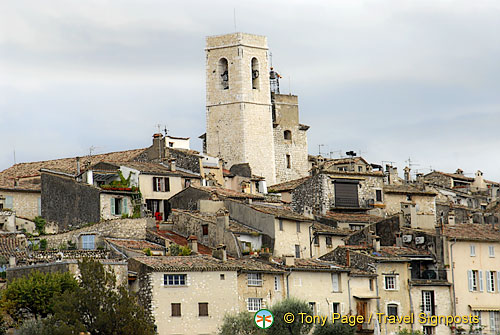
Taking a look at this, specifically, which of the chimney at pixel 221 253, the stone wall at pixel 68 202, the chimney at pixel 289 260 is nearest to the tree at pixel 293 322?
the chimney at pixel 221 253

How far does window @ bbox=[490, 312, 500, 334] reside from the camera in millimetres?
82375

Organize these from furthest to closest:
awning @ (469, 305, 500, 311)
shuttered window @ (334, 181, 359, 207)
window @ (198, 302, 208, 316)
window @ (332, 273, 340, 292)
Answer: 1. shuttered window @ (334, 181, 359, 207)
2. awning @ (469, 305, 500, 311)
3. window @ (332, 273, 340, 292)
4. window @ (198, 302, 208, 316)

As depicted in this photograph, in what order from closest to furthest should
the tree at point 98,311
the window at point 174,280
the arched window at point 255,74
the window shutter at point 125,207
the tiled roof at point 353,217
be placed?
the tree at point 98,311
the window at point 174,280
the window shutter at point 125,207
the tiled roof at point 353,217
the arched window at point 255,74

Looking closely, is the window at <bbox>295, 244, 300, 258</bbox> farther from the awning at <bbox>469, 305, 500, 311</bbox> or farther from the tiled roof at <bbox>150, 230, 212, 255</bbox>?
the awning at <bbox>469, 305, 500, 311</bbox>

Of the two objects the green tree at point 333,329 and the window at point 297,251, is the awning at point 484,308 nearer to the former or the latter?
the window at point 297,251

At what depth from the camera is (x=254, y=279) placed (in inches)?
2891

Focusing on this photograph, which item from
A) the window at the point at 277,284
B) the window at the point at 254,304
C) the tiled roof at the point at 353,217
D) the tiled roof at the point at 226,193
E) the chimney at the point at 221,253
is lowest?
the window at the point at 254,304

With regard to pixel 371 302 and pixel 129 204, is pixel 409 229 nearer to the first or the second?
pixel 371 302

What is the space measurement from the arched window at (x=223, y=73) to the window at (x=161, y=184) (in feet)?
73.9

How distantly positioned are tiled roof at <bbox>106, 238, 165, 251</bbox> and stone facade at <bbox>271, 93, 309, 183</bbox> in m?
37.2

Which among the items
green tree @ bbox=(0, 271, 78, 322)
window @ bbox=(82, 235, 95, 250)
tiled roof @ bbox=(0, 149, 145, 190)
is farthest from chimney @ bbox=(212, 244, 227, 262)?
tiled roof @ bbox=(0, 149, 145, 190)

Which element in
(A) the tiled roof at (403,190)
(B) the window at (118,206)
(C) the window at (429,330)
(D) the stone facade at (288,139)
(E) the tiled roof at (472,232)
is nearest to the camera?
(C) the window at (429,330)

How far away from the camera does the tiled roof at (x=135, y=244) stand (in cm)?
7488

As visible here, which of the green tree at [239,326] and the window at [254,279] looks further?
the window at [254,279]
